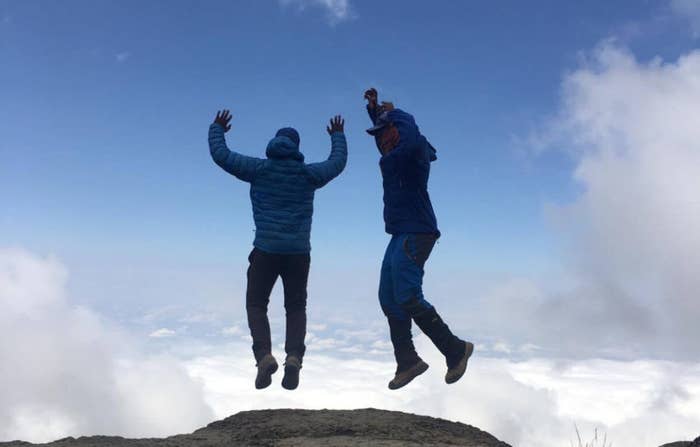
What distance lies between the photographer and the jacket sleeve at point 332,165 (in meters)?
8.45

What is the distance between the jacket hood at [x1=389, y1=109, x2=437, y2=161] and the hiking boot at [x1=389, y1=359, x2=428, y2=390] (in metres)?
2.58

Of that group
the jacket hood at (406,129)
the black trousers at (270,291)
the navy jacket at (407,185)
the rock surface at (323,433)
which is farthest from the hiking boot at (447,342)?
the jacket hood at (406,129)

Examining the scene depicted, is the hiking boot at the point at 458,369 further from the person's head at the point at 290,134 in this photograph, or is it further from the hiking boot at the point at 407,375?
the person's head at the point at 290,134

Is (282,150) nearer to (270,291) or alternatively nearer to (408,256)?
Answer: (270,291)

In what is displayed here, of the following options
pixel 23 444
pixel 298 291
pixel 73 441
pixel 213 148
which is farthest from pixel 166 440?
pixel 213 148

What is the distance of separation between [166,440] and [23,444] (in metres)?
1.57

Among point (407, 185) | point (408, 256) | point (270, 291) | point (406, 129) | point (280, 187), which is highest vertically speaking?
point (406, 129)

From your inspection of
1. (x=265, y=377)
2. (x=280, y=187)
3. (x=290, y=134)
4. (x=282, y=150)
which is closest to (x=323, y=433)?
(x=265, y=377)

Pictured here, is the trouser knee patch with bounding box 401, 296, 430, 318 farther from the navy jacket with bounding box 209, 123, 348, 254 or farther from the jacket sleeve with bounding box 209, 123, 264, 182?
the jacket sleeve with bounding box 209, 123, 264, 182

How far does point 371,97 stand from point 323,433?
13.7 ft

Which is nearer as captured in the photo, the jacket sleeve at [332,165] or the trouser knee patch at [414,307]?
the trouser knee patch at [414,307]

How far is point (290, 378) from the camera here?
8.04 meters

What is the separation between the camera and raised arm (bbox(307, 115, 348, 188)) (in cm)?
845

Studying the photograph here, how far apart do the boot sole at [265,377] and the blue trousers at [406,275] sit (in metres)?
1.49
